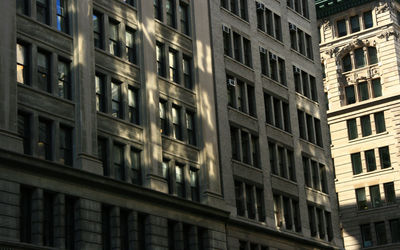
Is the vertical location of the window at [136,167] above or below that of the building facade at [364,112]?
below

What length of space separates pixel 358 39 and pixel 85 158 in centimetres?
4970

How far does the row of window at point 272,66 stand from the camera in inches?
2411

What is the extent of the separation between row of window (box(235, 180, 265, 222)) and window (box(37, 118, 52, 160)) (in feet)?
54.2

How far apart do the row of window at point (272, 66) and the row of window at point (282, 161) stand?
484 cm

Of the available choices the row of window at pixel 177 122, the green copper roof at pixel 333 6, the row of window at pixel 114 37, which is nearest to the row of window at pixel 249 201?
the row of window at pixel 177 122

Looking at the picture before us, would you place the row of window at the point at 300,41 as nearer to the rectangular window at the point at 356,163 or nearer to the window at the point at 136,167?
the rectangular window at the point at 356,163

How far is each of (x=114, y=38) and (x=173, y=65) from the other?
5266 mm

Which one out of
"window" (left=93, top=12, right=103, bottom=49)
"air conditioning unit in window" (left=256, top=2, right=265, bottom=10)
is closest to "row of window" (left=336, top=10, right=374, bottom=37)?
"air conditioning unit in window" (left=256, top=2, right=265, bottom=10)

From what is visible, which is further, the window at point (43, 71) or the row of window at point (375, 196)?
the row of window at point (375, 196)

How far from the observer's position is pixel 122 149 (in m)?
45.5

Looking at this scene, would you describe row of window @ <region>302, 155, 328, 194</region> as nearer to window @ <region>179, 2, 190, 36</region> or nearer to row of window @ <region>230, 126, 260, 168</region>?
row of window @ <region>230, 126, 260, 168</region>

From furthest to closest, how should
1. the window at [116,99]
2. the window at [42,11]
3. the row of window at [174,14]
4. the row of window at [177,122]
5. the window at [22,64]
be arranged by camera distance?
the row of window at [174,14] → the row of window at [177,122] → the window at [116,99] → the window at [42,11] → the window at [22,64]

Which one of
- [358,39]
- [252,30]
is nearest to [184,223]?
[252,30]

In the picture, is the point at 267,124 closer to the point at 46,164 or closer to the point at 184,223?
the point at 184,223
